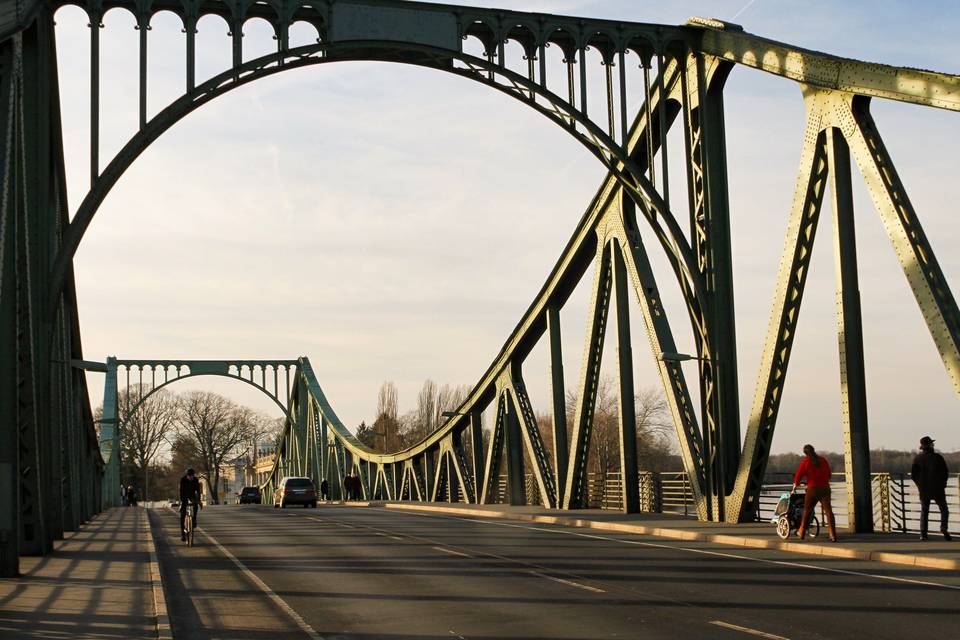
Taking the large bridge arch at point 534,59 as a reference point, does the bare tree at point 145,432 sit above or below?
below

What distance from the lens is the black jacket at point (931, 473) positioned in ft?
64.8

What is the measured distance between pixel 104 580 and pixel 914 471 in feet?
40.8

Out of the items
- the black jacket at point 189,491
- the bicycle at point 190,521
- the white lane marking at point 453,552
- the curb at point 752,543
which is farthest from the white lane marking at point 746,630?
the black jacket at point 189,491

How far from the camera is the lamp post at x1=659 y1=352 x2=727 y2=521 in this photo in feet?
84.3

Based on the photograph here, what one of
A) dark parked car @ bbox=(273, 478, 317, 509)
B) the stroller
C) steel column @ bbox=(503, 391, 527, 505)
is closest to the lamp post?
the stroller

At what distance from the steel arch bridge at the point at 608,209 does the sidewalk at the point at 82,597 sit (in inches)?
33.1

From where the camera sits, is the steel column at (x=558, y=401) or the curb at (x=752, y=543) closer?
the curb at (x=752, y=543)

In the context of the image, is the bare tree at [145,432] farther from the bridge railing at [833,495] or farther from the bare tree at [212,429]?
the bridge railing at [833,495]

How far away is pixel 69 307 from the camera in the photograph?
33500 millimetres

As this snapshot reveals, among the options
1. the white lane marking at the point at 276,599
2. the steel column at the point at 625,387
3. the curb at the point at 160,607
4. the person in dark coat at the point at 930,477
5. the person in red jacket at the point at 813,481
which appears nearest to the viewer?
the curb at the point at 160,607

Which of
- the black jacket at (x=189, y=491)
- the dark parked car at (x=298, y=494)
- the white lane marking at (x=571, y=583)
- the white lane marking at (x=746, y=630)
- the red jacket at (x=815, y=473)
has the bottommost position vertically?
the dark parked car at (x=298, y=494)

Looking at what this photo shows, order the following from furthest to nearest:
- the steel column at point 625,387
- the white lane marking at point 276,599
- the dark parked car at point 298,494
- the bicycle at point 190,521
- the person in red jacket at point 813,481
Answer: the dark parked car at point 298,494
the steel column at point 625,387
the bicycle at point 190,521
the person in red jacket at point 813,481
the white lane marking at point 276,599

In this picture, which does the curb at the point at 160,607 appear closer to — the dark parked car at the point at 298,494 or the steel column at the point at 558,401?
the steel column at the point at 558,401

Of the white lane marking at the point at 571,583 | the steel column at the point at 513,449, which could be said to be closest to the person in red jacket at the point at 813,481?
the white lane marking at the point at 571,583
